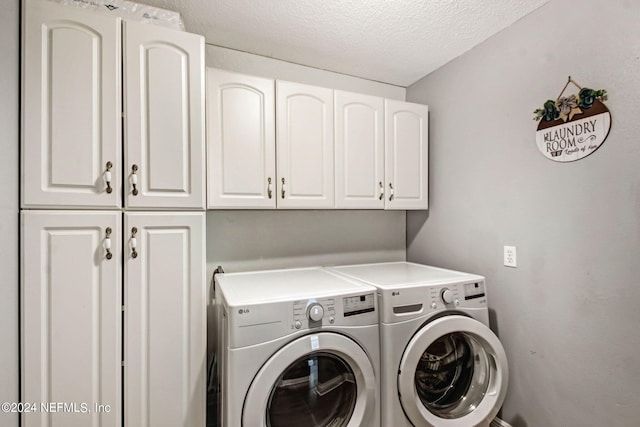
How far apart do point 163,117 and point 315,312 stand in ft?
3.63

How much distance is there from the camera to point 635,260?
1178mm

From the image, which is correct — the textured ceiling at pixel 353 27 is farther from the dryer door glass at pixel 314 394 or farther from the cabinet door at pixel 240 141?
the dryer door glass at pixel 314 394

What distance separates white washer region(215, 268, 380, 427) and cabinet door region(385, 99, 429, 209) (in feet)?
2.94

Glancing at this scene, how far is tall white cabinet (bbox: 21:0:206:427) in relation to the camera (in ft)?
3.80

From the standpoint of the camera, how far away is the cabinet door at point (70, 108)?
115cm

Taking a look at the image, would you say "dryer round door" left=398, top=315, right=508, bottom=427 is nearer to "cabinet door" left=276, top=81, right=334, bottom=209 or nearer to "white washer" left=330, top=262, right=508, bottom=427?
"white washer" left=330, top=262, right=508, bottom=427

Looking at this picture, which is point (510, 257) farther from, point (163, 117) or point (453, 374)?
point (163, 117)

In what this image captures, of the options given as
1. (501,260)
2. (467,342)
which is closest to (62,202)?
(467,342)

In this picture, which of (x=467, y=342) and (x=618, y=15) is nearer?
(x=618, y=15)

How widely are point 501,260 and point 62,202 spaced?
2.18 meters

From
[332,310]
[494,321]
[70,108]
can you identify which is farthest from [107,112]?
[494,321]

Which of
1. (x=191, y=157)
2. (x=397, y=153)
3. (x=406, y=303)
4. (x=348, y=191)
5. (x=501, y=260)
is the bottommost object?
(x=406, y=303)

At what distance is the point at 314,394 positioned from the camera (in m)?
1.35

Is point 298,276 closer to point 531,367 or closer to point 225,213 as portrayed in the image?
point 225,213
